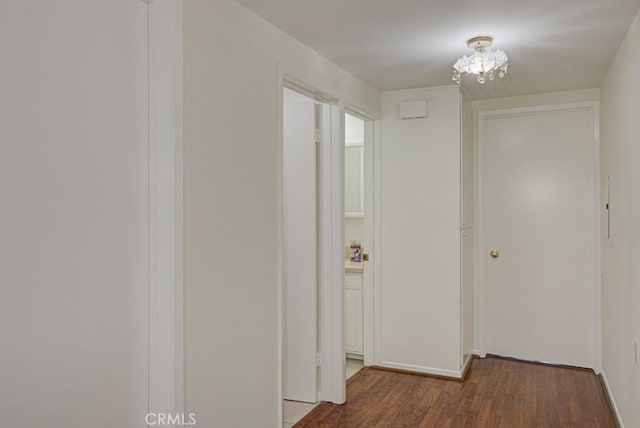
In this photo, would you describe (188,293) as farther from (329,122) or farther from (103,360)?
(329,122)

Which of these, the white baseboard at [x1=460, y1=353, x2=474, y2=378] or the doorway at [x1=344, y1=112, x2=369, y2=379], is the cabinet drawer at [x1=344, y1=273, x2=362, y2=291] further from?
the white baseboard at [x1=460, y1=353, x2=474, y2=378]

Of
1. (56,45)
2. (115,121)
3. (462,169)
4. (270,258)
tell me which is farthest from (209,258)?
(462,169)

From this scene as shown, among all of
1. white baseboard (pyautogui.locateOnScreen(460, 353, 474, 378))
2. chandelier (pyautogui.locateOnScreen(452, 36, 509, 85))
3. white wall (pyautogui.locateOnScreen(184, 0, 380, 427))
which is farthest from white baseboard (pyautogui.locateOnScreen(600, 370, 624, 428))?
chandelier (pyautogui.locateOnScreen(452, 36, 509, 85))

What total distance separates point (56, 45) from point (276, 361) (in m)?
1.81

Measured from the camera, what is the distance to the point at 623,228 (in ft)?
9.25

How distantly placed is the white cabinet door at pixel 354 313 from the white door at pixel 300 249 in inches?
37.0

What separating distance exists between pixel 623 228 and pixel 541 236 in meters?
1.43

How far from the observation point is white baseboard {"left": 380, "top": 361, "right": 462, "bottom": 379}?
384cm

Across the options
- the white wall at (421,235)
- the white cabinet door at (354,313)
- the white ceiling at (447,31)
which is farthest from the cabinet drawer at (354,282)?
the white ceiling at (447,31)

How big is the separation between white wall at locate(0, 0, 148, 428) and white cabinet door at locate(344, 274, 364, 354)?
2.59 meters

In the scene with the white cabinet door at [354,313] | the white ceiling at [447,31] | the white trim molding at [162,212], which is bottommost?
the white cabinet door at [354,313]

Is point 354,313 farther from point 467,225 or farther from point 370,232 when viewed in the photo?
point 467,225

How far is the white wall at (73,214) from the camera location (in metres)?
1.40

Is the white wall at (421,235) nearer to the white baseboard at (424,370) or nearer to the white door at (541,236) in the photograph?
the white baseboard at (424,370)
